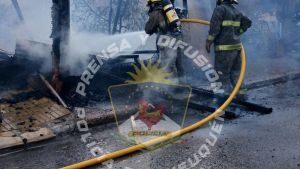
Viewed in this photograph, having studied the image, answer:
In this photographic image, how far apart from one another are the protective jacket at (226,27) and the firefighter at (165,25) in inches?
38.5

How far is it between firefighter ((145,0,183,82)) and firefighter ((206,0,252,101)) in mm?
997

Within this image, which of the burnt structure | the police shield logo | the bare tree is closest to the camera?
the police shield logo

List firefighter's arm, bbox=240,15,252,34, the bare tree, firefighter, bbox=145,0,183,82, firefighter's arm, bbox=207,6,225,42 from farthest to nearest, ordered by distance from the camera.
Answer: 1. the bare tree
2. firefighter, bbox=145,0,183,82
3. firefighter's arm, bbox=240,15,252,34
4. firefighter's arm, bbox=207,6,225,42

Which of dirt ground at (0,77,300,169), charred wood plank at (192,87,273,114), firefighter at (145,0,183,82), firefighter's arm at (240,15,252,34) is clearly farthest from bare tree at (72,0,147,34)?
dirt ground at (0,77,300,169)

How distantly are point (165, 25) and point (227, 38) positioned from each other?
4.69 feet

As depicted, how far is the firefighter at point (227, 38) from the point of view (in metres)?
6.84

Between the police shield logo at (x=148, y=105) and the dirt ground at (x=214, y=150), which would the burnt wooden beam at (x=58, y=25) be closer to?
the police shield logo at (x=148, y=105)

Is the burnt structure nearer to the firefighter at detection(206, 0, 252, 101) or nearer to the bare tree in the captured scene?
the firefighter at detection(206, 0, 252, 101)

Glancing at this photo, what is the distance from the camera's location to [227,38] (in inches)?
274

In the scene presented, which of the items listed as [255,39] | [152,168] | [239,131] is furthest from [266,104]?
[255,39]

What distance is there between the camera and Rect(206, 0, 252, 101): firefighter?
684 centimetres

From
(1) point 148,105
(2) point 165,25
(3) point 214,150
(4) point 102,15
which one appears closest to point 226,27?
(2) point 165,25

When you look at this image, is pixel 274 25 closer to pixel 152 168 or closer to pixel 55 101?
pixel 55 101

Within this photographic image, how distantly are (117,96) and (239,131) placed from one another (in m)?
2.92
